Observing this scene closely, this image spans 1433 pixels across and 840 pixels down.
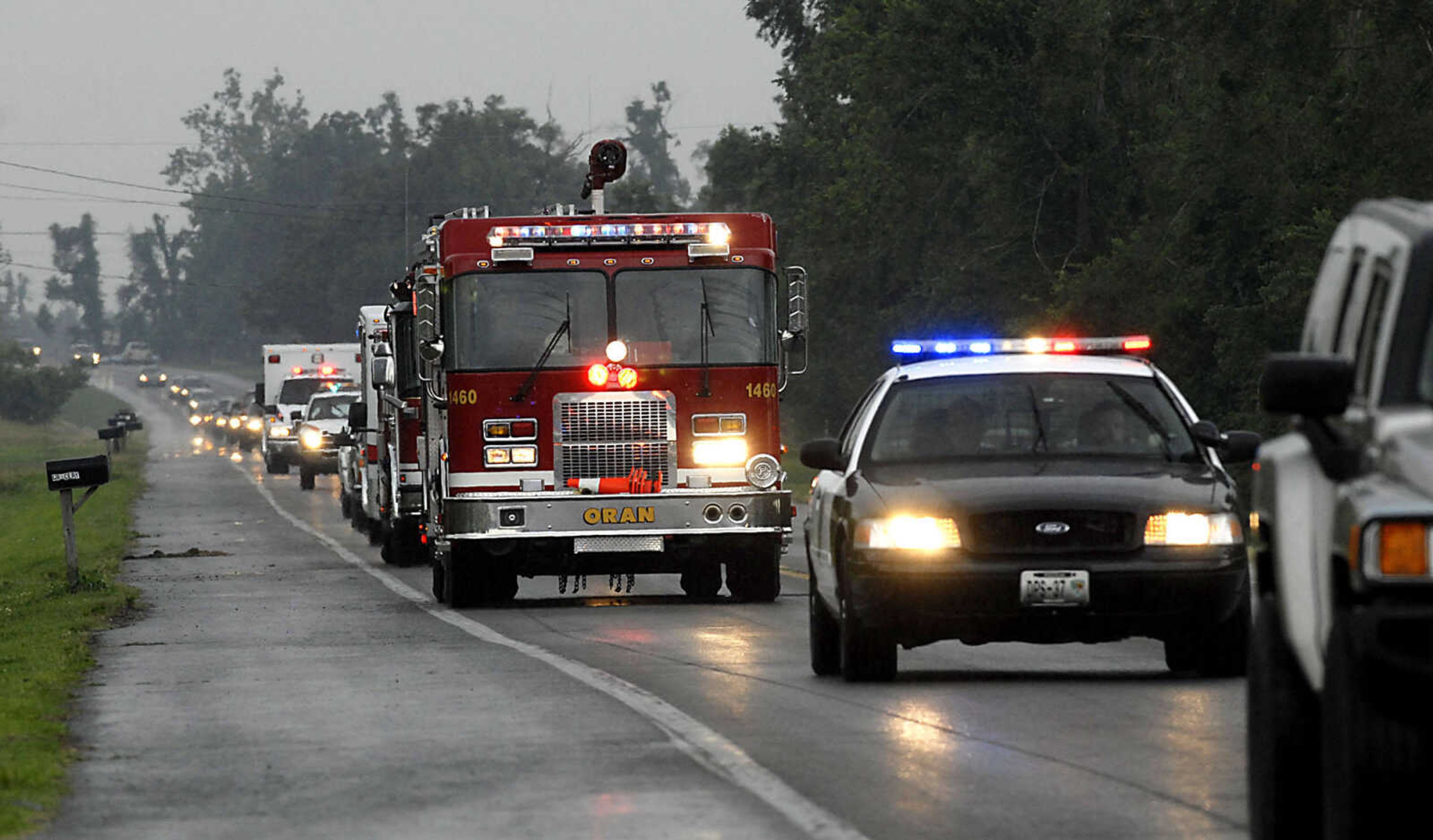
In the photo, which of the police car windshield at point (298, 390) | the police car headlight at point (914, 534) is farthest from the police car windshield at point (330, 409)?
the police car headlight at point (914, 534)

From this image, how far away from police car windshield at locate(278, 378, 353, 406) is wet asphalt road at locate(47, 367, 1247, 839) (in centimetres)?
4202

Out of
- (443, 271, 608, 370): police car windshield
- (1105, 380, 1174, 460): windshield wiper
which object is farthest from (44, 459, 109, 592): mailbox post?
(1105, 380, 1174, 460): windshield wiper

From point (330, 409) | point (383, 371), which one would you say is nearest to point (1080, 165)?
point (330, 409)

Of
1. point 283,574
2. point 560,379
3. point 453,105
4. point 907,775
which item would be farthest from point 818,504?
point 453,105

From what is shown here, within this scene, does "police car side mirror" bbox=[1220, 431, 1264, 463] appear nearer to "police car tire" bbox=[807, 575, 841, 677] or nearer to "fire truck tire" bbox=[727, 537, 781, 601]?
"police car tire" bbox=[807, 575, 841, 677]

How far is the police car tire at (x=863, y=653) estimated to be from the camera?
13945mm

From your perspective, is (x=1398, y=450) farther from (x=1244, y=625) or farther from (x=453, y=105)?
(x=453, y=105)

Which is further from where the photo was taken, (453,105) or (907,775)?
(453,105)

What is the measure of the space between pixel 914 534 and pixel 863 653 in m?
0.98

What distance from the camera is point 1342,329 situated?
8.24 metres

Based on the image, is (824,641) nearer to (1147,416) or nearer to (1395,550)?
(1147,416)

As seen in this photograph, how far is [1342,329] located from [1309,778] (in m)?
1.34

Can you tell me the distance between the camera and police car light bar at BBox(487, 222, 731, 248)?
22.1m

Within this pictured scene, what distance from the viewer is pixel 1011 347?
49.2ft
